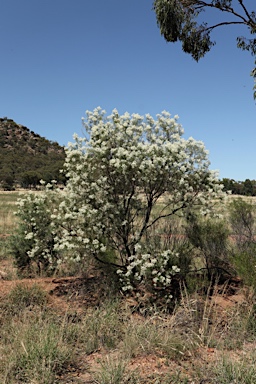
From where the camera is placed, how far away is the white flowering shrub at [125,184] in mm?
6238

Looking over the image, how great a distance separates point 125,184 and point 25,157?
75359mm

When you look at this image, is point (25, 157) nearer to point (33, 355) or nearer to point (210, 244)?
point (210, 244)

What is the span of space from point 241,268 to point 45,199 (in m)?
4.03

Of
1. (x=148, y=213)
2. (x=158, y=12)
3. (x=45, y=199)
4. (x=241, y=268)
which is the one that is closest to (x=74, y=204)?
(x=45, y=199)

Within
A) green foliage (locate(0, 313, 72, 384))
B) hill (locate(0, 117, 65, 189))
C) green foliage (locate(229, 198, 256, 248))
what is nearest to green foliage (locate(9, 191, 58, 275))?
green foliage (locate(0, 313, 72, 384))

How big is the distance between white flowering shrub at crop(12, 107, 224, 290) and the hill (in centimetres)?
4707

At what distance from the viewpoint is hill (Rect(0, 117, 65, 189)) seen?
6256 cm

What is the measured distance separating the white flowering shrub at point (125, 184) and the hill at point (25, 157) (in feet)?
154

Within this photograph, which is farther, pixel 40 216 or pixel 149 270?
pixel 40 216

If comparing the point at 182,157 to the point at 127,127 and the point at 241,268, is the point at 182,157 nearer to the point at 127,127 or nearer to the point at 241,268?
the point at 127,127

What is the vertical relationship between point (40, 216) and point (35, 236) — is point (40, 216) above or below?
above

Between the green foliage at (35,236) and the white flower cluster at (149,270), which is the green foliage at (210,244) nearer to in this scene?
the white flower cluster at (149,270)

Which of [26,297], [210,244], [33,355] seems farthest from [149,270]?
[33,355]

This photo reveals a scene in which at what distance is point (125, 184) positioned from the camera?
22.2ft
